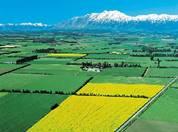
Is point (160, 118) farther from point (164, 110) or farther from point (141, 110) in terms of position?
point (141, 110)

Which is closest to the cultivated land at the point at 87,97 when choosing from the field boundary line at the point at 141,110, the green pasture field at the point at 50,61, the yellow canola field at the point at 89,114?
the yellow canola field at the point at 89,114

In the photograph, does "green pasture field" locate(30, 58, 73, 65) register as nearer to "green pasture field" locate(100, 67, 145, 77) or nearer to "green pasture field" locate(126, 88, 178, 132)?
"green pasture field" locate(100, 67, 145, 77)

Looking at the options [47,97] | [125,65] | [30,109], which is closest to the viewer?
[30,109]

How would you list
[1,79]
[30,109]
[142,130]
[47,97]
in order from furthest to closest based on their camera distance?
[1,79] < [47,97] < [30,109] < [142,130]

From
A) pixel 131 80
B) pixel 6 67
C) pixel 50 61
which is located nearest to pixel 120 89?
pixel 131 80

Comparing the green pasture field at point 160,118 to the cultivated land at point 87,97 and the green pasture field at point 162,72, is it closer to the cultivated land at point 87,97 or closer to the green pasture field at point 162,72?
the cultivated land at point 87,97

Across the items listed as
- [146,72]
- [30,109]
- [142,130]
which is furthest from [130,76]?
[142,130]

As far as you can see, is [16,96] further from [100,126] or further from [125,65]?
[125,65]
